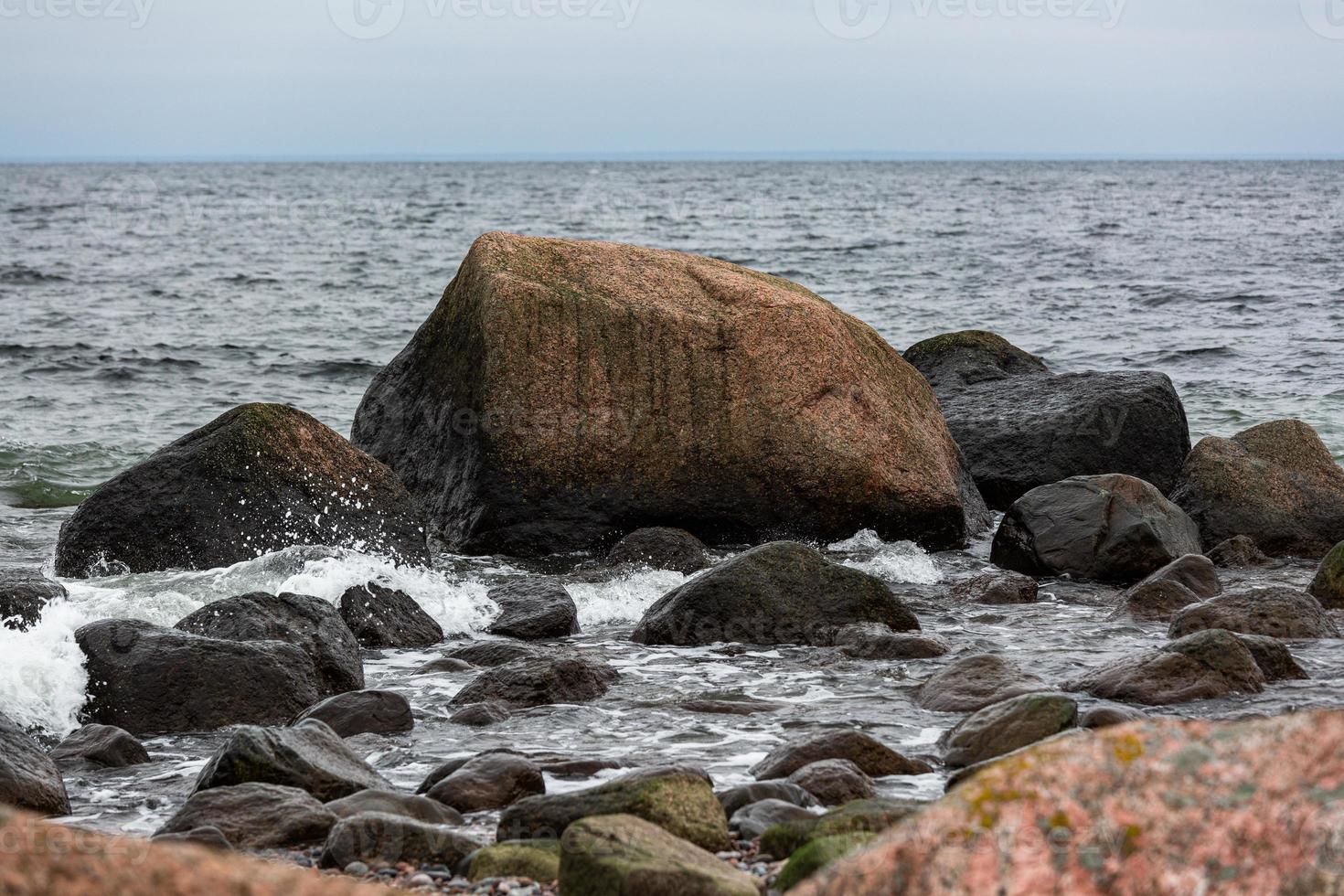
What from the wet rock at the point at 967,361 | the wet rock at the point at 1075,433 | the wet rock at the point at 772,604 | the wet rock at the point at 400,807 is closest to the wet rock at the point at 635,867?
the wet rock at the point at 400,807

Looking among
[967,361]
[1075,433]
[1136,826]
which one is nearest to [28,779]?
[1136,826]

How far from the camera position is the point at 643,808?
15.2ft

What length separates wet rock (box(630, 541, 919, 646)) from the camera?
7.79 meters

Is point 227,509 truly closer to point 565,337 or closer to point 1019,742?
point 565,337

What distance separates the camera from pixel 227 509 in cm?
885

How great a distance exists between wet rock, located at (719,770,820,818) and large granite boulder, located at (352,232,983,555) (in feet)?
15.9

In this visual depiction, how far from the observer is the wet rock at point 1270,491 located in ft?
33.3

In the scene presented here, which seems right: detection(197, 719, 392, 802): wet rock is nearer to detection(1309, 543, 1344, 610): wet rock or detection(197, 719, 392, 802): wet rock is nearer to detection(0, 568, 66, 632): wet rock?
detection(0, 568, 66, 632): wet rock

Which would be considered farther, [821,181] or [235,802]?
[821,181]

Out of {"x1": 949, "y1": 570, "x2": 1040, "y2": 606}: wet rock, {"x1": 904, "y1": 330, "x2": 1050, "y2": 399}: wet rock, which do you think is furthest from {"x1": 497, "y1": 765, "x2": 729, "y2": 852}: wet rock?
{"x1": 904, "y1": 330, "x2": 1050, "y2": 399}: wet rock

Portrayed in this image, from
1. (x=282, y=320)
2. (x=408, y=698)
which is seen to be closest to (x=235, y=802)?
(x=408, y=698)

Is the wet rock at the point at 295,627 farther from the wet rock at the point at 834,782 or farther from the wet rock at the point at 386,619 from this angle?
the wet rock at the point at 834,782

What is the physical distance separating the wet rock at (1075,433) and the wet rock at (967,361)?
2.41 feet

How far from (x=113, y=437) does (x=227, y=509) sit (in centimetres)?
683
